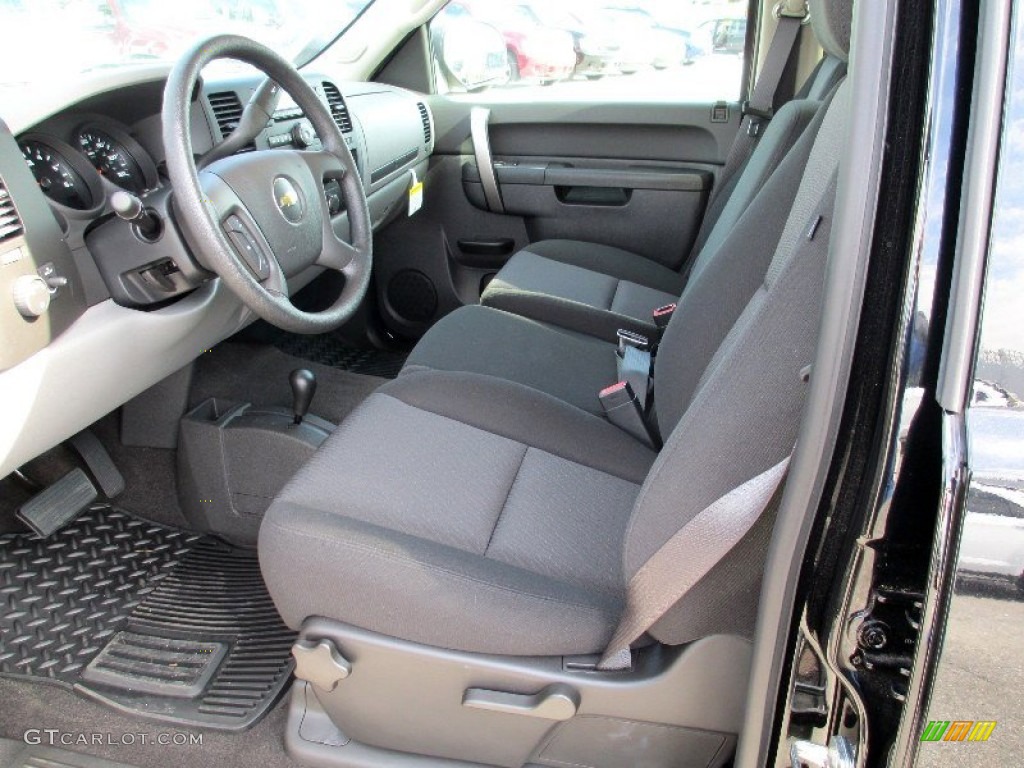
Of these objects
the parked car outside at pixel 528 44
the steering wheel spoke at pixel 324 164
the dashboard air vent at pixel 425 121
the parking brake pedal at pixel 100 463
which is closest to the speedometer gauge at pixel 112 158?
the steering wheel spoke at pixel 324 164

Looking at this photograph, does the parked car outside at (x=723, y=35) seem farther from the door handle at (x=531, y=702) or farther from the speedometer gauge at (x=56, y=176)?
the door handle at (x=531, y=702)

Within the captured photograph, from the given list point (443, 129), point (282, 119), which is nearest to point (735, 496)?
point (282, 119)

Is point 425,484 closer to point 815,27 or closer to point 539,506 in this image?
point 539,506

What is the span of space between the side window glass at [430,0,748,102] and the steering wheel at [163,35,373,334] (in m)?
1.08

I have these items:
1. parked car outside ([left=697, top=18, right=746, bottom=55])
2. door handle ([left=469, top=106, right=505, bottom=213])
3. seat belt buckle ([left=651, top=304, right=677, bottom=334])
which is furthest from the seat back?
door handle ([left=469, top=106, right=505, bottom=213])

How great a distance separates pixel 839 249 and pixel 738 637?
45 cm

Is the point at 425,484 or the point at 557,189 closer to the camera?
the point at 425,484

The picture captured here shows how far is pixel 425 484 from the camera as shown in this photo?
110 centimetres

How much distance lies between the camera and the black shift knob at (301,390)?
1.66 m

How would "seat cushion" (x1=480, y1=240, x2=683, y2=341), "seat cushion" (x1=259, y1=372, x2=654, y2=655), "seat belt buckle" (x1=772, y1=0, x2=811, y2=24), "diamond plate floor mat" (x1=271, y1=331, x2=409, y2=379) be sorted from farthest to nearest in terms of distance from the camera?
"diamond plate floor mat" (x1=271, y1=331, x2=409, y2=379), "seat belt buckle" (x1=772, y1=0, x2=811, y2=24), "seat cushion" (x1=480, y1=240, x2=683, y2=341), "seat cushion" (x1=259, y1=372, x2=654, y2=655)

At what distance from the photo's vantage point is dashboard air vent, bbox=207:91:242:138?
1.50 metres

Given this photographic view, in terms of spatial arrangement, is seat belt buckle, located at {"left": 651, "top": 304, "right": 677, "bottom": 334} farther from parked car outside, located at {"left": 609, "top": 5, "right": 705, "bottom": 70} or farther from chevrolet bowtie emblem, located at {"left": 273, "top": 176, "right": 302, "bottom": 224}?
parked car outside, located at {"left": 609, "top": 5, "right": 705, "bottom": 70}

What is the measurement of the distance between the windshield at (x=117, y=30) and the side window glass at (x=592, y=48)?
48 centimetres

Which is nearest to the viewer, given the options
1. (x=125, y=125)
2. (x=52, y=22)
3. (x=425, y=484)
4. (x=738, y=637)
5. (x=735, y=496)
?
(x=735, y=496)
